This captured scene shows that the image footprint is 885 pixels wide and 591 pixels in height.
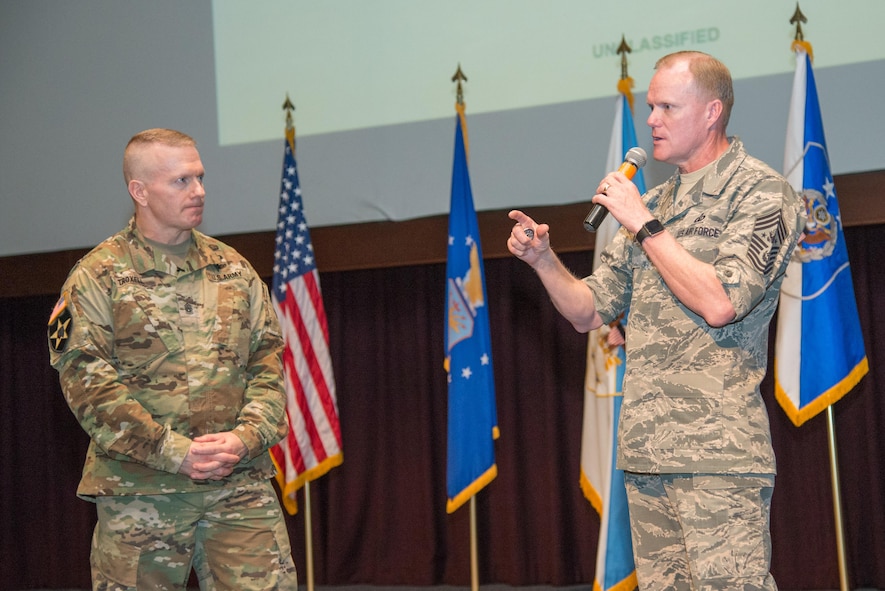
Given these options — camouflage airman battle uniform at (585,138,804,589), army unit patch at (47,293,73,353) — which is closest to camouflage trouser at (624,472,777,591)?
camouflage airman battle uniform at (585,138,804,589)

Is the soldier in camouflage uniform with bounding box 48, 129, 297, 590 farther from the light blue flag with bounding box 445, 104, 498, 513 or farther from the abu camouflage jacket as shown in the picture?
the light blue flag with bounding box 445, 104, 498, 513

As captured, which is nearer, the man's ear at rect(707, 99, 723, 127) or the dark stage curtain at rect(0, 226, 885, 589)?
the man's ear at rect(707, 99, 723, 127)

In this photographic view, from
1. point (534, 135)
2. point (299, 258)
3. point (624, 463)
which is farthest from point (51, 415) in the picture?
point (624, 463)

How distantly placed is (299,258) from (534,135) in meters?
1.20

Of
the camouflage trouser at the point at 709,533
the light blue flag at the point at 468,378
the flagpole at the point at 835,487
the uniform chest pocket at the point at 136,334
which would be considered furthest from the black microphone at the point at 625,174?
the light blue flag at the point at 468,378

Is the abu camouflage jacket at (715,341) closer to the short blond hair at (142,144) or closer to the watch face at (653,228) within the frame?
the watch face at (653,228)

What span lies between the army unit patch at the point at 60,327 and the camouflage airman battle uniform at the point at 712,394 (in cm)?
143

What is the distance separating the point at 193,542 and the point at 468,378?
64.2 inches

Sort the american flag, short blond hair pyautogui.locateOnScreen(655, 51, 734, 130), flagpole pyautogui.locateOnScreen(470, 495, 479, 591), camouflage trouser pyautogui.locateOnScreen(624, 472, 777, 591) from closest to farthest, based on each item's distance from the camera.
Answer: camouflage trouser pyautogui.locateOnScreen(624, 472, 777, 591) < short blond hair pyautogui.locateOnScreen(655, 51, 734, 130) < flagpole pyautogui.locateOnScreen(470, 495, 479, 591) < the american flag

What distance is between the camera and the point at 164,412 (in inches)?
95.6

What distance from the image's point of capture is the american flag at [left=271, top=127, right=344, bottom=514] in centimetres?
407

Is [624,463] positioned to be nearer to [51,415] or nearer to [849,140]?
[849,140]

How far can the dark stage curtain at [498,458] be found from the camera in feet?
13.1

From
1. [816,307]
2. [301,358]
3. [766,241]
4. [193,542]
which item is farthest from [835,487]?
[193,542]
